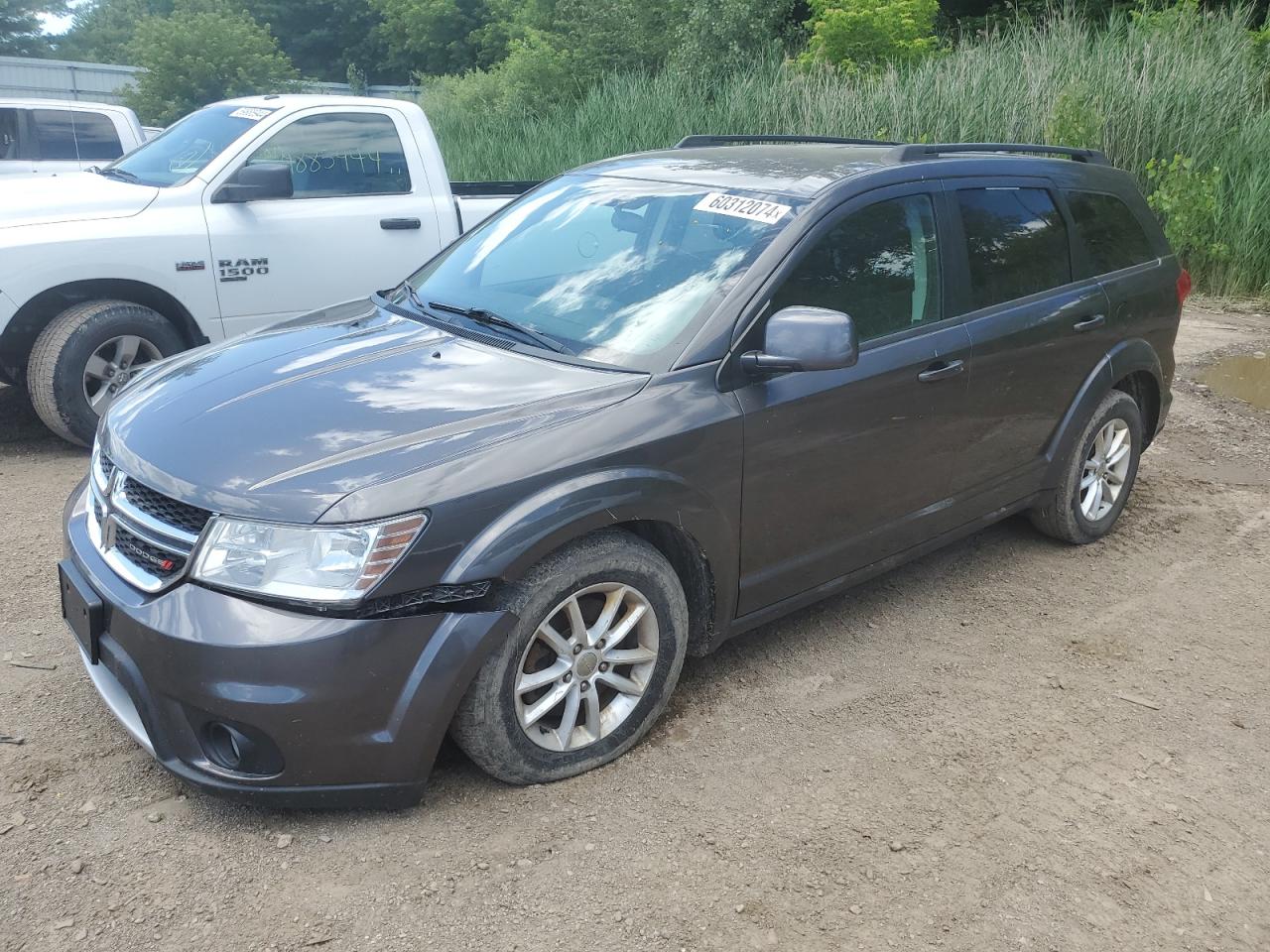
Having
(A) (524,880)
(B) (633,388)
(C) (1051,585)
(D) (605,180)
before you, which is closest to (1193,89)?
(C) (1051,585)

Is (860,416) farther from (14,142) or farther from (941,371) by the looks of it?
(14,142)

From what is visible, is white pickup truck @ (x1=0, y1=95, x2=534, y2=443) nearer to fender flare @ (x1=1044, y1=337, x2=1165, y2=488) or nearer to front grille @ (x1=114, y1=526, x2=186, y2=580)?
front grille @ (x1=114, y1=526, x2=186, y2=580)

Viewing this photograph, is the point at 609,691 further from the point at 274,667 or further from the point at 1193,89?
the point at 1193,89

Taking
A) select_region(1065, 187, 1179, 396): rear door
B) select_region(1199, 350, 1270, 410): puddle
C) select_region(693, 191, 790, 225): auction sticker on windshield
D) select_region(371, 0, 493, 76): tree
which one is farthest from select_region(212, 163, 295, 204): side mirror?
select_region(371, 0, 493, 76): tree

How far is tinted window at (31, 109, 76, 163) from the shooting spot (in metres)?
9.76

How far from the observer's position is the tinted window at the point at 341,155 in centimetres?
639

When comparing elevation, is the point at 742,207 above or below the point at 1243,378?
above

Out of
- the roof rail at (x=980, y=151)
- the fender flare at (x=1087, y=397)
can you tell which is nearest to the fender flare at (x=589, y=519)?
the roof rail at (x=980, y=151)

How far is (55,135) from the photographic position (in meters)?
9.84

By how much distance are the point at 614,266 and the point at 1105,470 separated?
2.60m

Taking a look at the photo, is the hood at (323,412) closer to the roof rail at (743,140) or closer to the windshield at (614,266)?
the windshield at (614,266)

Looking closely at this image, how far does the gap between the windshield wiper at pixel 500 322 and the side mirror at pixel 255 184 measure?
2.68 metres

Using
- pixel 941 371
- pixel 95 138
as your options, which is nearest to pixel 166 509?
pixel 941 371

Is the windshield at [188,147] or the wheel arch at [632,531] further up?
the windshield at [188,147]
